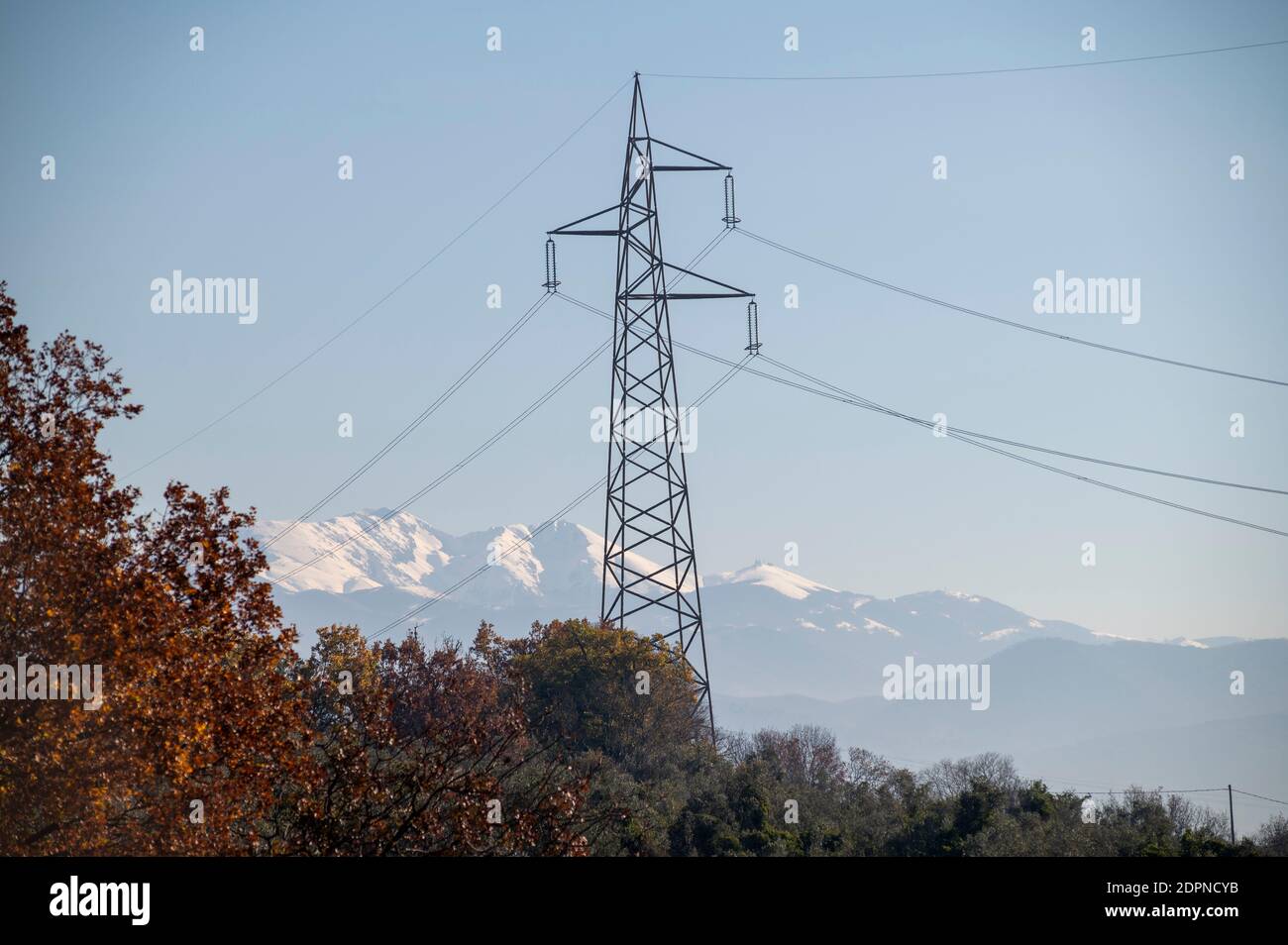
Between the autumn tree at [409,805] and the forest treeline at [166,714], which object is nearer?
the forest treeline at [166,714]
